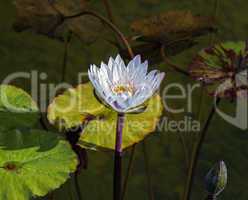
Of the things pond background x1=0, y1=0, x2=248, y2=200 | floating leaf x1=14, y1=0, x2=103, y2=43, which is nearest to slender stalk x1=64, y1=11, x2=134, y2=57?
floating leaf x1=14, y1=0, x2=103, y2=43

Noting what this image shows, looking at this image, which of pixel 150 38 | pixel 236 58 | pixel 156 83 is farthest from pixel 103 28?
pixel 156 83

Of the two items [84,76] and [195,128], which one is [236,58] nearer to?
[195,128]

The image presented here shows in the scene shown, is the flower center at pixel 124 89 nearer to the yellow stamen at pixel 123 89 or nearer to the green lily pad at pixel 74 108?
the yellow stamen at pixel 123 89

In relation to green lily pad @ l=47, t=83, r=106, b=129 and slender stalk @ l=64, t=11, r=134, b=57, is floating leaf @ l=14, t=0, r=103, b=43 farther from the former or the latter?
green lily pad @ l=47, t=83, r=106, b=129

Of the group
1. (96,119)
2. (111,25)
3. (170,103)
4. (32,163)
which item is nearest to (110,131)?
(96,119)

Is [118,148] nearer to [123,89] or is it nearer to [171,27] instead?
[123,89]

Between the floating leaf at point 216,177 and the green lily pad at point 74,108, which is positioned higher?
the green lily pad at point 74,108

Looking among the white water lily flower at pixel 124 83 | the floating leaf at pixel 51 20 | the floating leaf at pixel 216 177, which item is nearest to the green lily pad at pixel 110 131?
the white water lily flower at pixel 124 83
